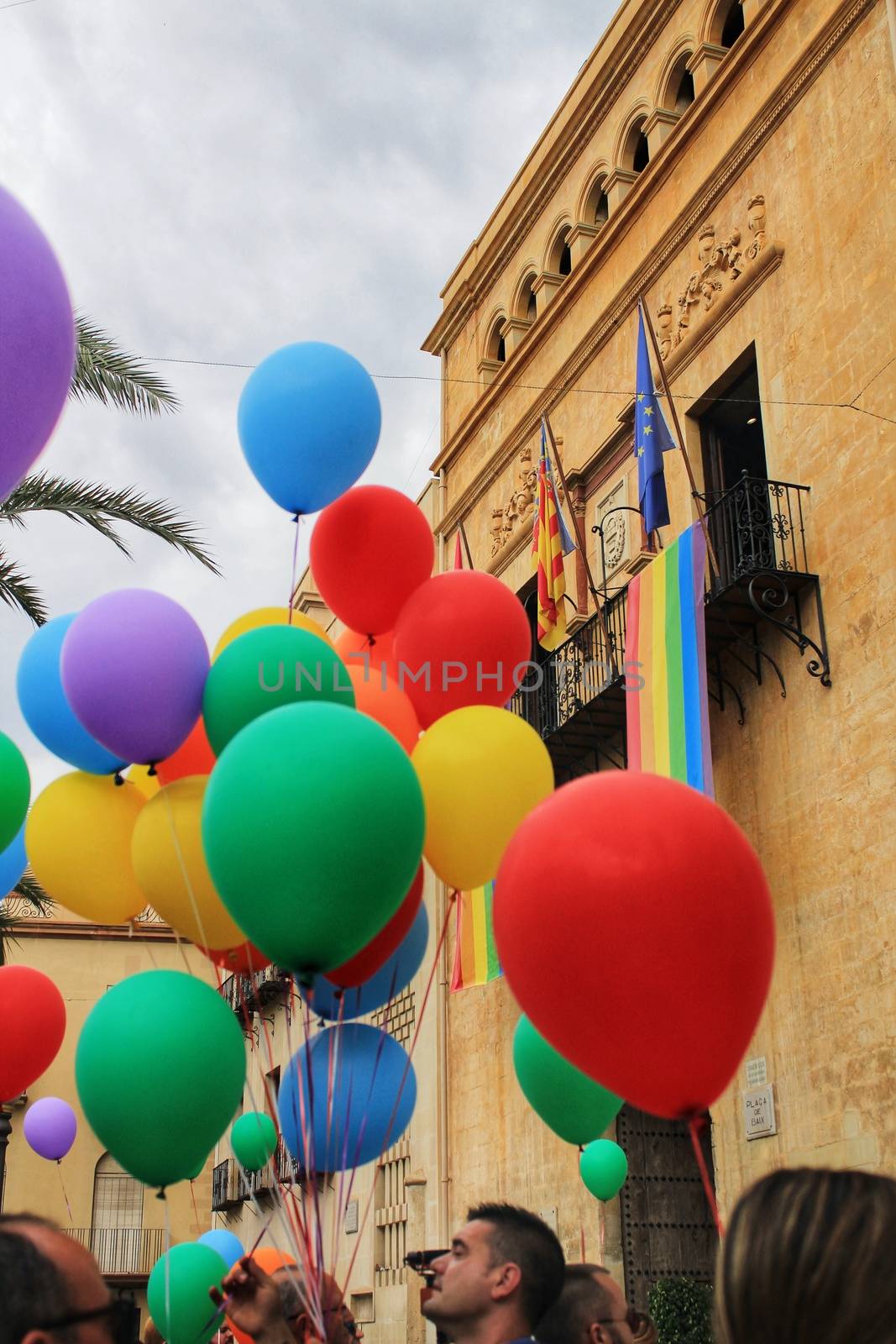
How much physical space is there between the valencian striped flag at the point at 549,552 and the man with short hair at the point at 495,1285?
30.4 feet

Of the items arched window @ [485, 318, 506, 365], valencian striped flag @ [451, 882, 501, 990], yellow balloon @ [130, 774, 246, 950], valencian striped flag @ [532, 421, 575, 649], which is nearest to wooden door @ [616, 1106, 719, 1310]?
valencian striped flag @ [451, 882, 501, 990]

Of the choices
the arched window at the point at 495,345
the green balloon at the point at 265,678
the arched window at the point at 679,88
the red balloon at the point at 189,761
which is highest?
the arched window at the point at 679,88

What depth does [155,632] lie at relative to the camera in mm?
4543

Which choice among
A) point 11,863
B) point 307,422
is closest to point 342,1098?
point 11,863

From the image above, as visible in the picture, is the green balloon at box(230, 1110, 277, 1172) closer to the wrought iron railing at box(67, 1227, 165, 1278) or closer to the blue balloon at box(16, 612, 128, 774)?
the blue balloon at box(16, 612, 128, 774)

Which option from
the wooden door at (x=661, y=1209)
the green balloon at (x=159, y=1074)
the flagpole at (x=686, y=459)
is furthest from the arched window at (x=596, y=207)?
the green balloon at (x=159, y=1074)

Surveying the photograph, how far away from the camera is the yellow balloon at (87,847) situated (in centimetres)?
490

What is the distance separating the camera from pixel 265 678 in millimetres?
4367

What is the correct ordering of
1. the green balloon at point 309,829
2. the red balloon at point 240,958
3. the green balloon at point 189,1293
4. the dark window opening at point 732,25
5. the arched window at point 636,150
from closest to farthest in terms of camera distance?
the green balloon at point 309,829, the red balloon at point 240,958, the green balloon at point 189,1293, the dark window opening at point 732,25, the arched window at point 636,150

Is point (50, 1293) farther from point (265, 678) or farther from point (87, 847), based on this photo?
point (87, 847)

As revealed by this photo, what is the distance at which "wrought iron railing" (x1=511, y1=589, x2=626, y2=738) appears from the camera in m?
11.9

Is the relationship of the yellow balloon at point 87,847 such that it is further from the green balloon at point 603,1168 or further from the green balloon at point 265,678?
the green balloon at point 603,1168

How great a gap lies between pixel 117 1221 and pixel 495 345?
59.0ft

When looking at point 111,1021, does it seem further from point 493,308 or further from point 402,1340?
point 493,308
